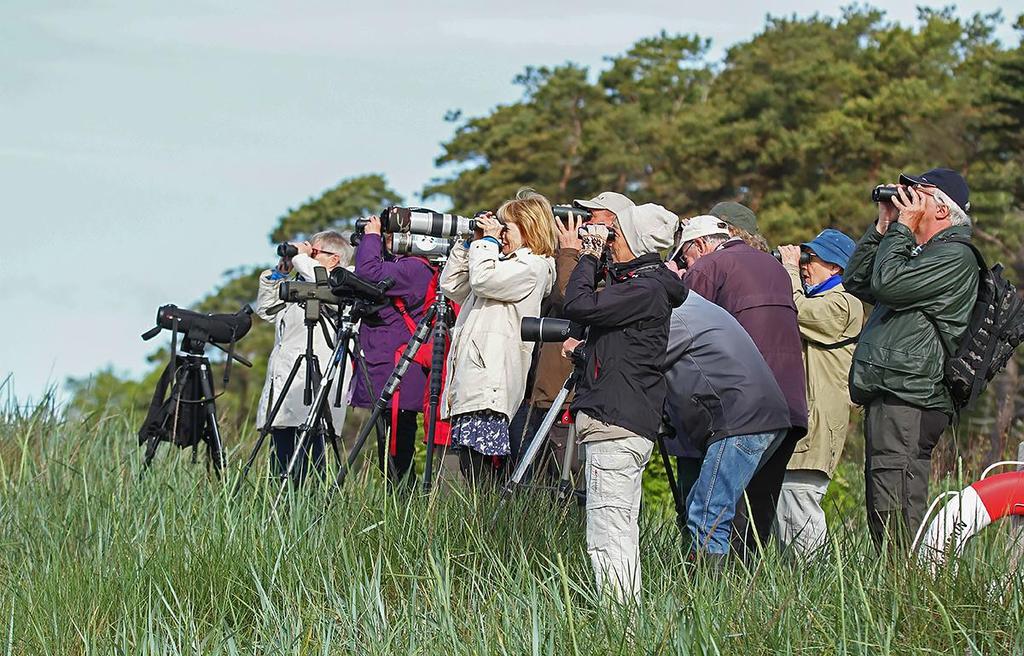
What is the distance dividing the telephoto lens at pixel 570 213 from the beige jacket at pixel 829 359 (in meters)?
1.13

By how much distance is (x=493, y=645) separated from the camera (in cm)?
440

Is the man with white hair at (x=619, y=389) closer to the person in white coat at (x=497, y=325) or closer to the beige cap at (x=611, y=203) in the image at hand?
the beige cap at (x=611, y=203)

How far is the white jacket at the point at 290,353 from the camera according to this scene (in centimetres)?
839

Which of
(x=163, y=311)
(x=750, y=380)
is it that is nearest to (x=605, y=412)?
(x=750, y=380)

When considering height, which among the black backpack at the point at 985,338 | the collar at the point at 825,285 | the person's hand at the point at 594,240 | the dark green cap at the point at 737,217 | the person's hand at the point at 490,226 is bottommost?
the black backpack at the point at 985,338

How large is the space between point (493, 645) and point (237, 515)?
1947 mm

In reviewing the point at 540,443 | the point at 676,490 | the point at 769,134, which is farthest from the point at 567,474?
the point at 769,134

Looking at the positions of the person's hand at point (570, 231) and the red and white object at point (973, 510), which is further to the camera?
the person's hand at point (570, 231)

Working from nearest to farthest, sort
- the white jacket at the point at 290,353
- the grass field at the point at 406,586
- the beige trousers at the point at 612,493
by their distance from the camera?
the grass field at the point at 406,586
the beige trousers at the point at 612,493
the white jacket at the point at 290,353

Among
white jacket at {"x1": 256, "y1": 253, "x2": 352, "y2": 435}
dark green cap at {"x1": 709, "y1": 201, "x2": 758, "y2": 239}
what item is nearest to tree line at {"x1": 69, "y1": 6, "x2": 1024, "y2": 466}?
white jacket at {"x1": 256, "y1": 253, "x2": 352, "y2": 435}

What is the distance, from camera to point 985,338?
562 centimetres

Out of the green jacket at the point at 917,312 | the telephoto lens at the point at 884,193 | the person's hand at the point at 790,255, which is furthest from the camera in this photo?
the person's hand at the point at 790,255

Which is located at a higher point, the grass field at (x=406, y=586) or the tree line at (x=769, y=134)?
the tree line at (x=769, y=134)

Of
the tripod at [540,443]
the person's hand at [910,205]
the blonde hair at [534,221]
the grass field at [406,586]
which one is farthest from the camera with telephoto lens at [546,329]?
the person's hand at [910,205]
